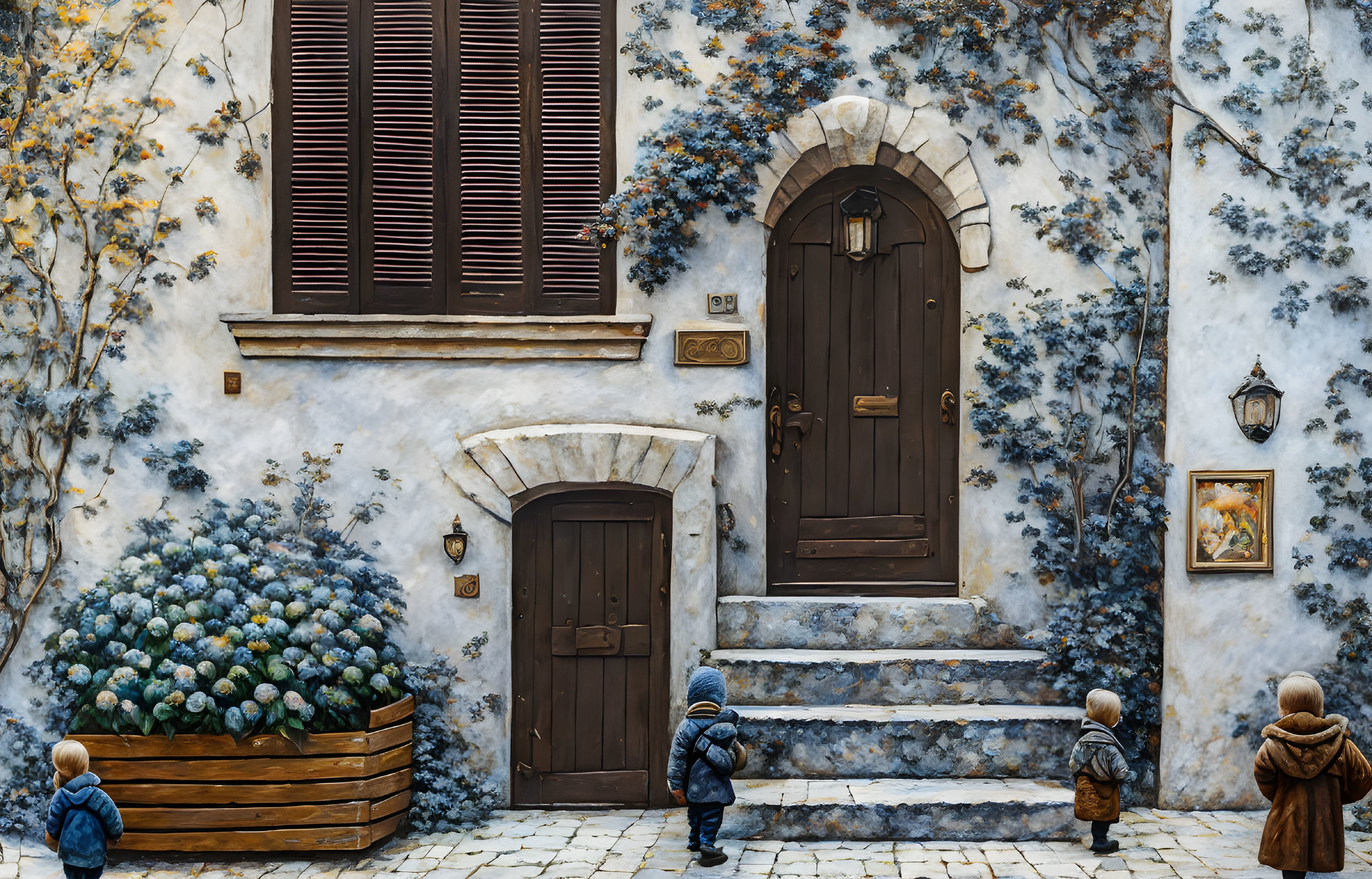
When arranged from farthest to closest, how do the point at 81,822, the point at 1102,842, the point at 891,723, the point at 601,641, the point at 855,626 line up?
the point at 855,626
the point at 601,641
the point at 891,723
the point at 1102,842
the point at 81,822

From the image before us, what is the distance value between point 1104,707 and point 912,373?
2140 mm

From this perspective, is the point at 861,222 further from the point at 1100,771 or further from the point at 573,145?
the point at 1100,771

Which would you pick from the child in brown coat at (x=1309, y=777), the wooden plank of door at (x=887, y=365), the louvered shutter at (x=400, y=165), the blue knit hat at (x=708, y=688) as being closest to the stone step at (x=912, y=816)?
the blue knit hat at (x=708, y=688)

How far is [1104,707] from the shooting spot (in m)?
4.98

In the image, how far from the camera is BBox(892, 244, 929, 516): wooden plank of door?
621cm

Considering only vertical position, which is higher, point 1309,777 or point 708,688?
point 708,688

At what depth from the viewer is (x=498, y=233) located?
20.0 feet

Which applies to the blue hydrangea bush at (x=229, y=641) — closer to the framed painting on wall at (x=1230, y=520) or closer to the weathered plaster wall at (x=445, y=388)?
the weathered plaster wall at (x=445, y=388)

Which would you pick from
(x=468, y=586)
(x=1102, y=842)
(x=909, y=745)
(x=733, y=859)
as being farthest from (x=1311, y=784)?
(x=468, y=586)

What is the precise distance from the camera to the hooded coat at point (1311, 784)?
170 inches

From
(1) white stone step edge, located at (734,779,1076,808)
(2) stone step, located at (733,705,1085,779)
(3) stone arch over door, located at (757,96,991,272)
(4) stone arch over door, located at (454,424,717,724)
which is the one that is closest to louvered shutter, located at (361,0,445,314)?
(4) stone arch over door, located at (454,424,717,724)

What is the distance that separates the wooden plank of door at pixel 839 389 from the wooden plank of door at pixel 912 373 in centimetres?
31

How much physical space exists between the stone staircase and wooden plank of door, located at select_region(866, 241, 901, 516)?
0.75 meters

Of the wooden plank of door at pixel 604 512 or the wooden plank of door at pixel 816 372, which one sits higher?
the wooden plank of door at pixel 816 372
